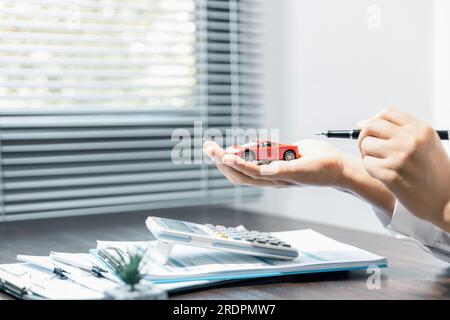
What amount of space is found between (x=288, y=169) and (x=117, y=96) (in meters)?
0.93

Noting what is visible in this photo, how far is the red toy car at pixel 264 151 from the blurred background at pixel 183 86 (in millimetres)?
704

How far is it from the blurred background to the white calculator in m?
0.83

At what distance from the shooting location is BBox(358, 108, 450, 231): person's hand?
2.51 feet

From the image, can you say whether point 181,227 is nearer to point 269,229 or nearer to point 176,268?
point 176,268

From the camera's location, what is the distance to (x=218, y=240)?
0.89 meters

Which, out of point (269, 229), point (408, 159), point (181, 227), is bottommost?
point (269, 229)

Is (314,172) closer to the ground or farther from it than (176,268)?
farther from it

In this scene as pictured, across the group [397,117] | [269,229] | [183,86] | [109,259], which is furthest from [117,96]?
[397,117]

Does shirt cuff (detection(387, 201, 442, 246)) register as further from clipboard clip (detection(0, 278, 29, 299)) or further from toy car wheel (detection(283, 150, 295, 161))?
clipboard clip (detection(0, 278, 29, 299))

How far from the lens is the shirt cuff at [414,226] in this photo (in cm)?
93

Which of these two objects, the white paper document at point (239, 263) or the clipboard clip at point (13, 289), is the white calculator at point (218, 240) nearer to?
the white paper document at point (239, 263)

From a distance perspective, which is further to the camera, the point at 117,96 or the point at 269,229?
the point at 117,96

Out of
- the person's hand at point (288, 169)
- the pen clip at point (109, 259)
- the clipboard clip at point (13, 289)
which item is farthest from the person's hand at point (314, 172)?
the clipboard clip at point (13, 289)
